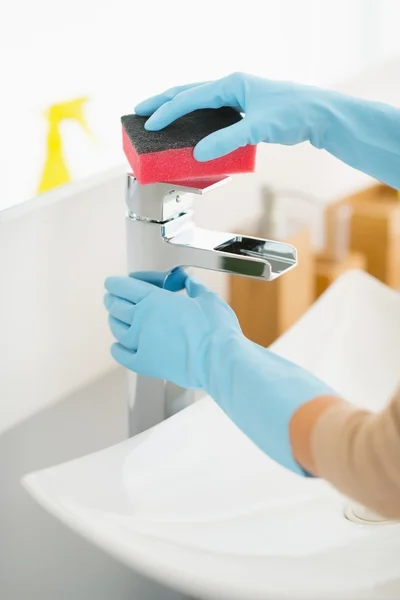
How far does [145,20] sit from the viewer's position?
896 mm

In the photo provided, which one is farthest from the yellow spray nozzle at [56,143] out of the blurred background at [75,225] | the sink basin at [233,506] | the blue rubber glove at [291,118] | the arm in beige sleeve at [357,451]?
the arm in beige sleeve at [357,451]

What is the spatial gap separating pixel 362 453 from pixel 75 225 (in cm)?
48

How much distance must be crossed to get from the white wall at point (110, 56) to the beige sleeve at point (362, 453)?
1.30ft

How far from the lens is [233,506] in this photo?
0.77 meters

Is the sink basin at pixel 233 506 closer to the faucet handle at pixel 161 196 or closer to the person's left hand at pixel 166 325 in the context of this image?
the person's left hand at pixel 166 325

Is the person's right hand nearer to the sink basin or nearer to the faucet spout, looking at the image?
the faucet spout

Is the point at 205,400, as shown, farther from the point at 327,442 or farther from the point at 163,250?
the point at 327,442

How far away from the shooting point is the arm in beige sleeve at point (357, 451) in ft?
1.70

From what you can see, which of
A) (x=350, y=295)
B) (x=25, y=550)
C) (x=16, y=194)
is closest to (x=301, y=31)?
(x=350, y=295)

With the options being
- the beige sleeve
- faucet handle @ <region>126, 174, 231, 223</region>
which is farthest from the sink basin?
faucet handle @ <region>126, 174, 231, 223</region>

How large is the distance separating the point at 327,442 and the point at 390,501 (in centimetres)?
5

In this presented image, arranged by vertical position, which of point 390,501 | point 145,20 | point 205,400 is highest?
point 145,20

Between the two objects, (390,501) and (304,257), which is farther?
(304,257)

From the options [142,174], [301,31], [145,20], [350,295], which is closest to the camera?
[142,174]
